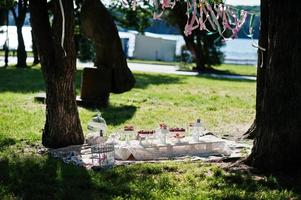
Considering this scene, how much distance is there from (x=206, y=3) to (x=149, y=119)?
15.3 ft

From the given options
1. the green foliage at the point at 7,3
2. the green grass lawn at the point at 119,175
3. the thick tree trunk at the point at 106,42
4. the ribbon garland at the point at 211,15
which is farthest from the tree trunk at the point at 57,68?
the green foliage at the point at 7,3

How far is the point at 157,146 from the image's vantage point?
802 cm

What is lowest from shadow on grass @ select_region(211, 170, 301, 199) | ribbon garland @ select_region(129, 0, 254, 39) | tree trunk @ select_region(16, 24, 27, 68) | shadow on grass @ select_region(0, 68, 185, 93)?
shadow on grass @ select_region(0, 68, 185, 93)

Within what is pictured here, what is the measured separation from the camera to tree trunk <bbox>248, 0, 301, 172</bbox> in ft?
21.8

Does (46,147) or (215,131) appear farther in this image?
(215,131)

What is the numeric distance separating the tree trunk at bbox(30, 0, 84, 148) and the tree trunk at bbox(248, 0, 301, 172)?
121 inches

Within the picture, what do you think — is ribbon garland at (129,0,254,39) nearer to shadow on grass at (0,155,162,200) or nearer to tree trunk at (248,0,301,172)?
tree trunk at (248,0,301,172)

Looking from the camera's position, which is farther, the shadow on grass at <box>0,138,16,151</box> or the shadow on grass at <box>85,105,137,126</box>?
the shadow on grass at <box>85,105,137,126</box>

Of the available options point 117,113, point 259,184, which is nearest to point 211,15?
point 259,184

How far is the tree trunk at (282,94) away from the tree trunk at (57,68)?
307cm

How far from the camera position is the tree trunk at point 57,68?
8289mm

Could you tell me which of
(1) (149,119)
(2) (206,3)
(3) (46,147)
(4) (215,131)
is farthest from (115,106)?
(2) (206,3)

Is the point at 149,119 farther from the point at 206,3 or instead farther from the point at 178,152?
the point at 206,3

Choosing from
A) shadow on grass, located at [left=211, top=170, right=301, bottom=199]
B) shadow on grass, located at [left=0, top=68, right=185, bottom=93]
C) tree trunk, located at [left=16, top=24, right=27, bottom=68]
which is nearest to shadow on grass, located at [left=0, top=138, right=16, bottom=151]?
shadow on grass, located at [left=211, top=170, right=301, bottom=199]
